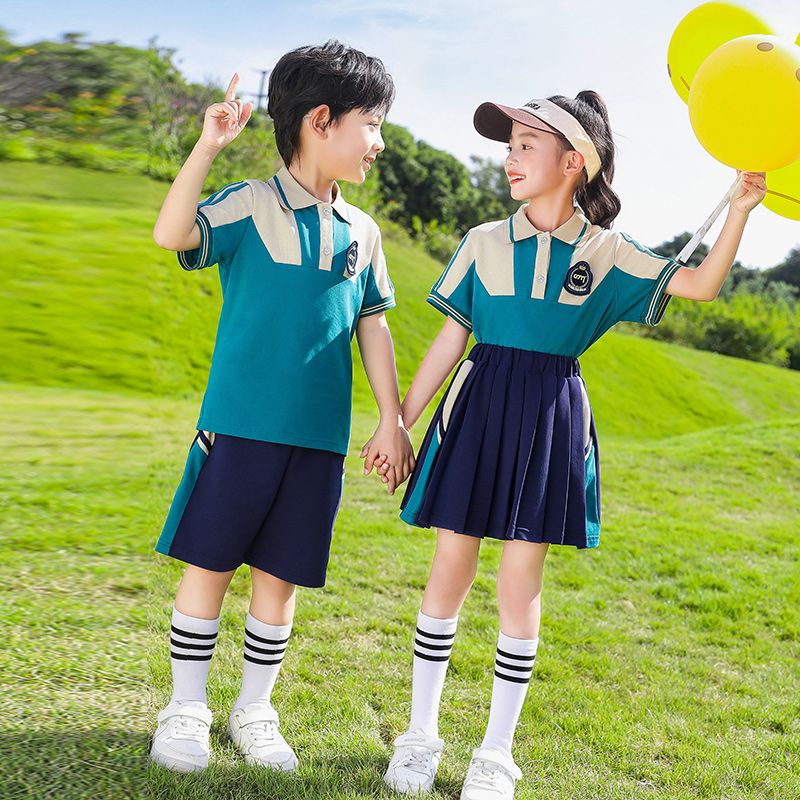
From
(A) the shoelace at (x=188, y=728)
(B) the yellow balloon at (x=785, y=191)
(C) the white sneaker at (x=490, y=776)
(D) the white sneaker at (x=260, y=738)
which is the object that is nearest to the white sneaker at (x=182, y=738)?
(A) the shoelace at (x=188, y=728)

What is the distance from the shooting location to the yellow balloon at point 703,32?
1.92 metres

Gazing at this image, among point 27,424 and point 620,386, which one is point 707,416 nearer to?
point 620,386

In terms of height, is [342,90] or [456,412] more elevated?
[342,90]

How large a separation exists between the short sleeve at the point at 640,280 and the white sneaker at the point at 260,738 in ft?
3.58

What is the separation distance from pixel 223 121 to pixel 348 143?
27 cm

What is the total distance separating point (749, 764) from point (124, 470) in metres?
3.92

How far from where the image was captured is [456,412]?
1.92 metres

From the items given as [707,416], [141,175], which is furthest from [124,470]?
[707,416]

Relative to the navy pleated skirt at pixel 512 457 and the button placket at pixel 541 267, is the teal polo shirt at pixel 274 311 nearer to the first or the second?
the navy pleated skirt at pixel 512 457

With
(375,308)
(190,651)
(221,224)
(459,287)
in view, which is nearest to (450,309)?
Result: (459,287)

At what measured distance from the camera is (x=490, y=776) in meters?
1.87

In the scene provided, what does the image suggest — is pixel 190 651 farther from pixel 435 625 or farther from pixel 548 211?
pixel 548 211

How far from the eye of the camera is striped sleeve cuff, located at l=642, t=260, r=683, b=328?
192 centimetres

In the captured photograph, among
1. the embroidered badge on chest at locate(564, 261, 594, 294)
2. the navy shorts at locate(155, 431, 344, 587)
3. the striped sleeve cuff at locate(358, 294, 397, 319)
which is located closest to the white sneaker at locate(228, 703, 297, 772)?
the navy shorts at locate(155, 431, 344, 587)
